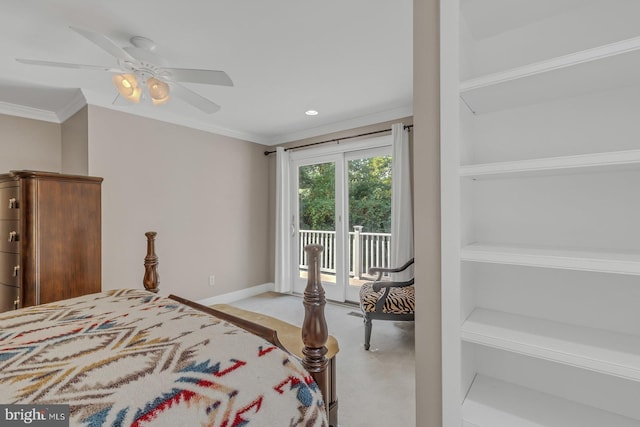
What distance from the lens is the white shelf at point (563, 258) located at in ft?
2.88

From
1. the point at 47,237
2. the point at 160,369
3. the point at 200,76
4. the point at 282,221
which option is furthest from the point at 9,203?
the point at 282,221

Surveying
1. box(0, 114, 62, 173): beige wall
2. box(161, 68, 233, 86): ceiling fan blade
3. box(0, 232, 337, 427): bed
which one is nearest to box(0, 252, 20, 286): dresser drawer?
box(0, 114, 62, 173): beige wall

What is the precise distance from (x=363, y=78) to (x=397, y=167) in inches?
44.5

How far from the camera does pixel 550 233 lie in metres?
1.22

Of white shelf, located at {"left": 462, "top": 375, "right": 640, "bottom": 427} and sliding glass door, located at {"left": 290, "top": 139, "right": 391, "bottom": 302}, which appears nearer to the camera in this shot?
white shelf, located at {"left": 462, "top": 375, "right": 640, "bottom": 427}

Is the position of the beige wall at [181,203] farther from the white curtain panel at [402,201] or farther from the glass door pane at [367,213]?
the white curtain panel at [402,201]

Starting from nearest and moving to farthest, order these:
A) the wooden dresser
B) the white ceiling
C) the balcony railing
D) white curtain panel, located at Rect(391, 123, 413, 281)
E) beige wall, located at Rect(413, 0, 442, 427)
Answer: beige wall, located at Rect(413, 0, 442, 427) → the white ceiling → the wooden dresser → white curtain panel, located at Rect(391, 123, 413, 281) → the balcony railing

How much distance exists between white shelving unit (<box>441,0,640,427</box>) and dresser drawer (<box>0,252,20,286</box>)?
320 cm

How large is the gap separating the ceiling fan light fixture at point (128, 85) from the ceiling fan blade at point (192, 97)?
243mm

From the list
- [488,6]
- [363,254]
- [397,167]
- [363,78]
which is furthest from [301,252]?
[488,6]

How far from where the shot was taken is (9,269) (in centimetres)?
256

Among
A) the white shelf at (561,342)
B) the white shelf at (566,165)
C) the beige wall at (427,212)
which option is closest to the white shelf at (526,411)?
Result: the beige wall at (427,212)

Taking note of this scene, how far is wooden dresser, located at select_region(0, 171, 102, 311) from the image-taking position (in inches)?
95.0

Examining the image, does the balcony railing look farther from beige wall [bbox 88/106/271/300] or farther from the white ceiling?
the white ceiling
